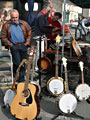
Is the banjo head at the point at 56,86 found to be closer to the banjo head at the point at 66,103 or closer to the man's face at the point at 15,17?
the banjo head at the point at 66,103

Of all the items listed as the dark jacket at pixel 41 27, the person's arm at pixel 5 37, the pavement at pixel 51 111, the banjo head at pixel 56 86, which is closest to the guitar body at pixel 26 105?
the pavement at pixel 51 111

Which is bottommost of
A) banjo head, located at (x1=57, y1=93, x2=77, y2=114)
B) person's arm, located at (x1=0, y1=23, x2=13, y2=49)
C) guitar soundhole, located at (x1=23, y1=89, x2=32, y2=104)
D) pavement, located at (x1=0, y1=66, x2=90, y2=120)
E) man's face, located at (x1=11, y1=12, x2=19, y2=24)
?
pavement, located at (x1=0, y1=66, x2=90, y2=120)

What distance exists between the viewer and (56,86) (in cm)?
443

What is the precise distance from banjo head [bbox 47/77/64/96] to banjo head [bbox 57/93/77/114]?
608 mm

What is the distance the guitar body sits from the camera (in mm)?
3510

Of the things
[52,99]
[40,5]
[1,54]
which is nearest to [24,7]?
[40,5]

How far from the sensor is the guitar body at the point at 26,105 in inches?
138

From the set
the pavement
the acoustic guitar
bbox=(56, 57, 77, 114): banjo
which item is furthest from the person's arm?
bbox=(56, 57, 77, 114): banjo

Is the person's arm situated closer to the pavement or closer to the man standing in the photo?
the man standing

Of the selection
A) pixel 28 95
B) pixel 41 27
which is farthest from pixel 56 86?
pixel 41 27

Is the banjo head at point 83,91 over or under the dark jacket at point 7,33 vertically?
under

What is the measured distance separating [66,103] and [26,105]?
78cm

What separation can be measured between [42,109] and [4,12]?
25.9 feet

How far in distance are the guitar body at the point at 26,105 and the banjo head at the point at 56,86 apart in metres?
0.90
